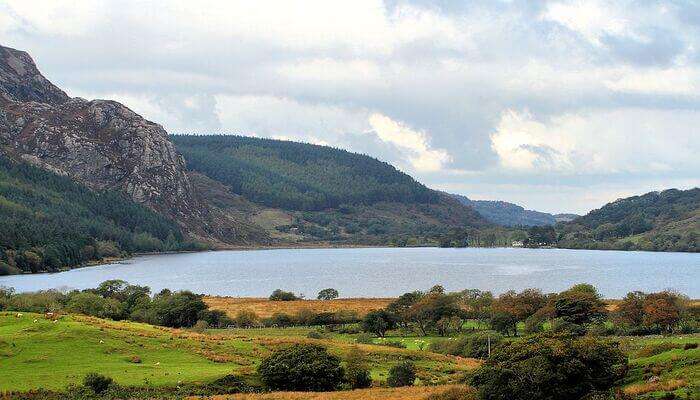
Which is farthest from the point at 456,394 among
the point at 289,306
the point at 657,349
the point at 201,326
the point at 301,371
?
the point at 289,306

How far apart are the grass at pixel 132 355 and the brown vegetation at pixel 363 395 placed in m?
6.20

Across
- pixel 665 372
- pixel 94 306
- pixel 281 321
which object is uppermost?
pixel 665 372

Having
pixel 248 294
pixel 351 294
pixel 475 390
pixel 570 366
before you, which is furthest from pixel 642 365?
pixel 248 294

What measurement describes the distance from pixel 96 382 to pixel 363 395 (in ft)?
72.3

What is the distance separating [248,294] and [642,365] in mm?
143616

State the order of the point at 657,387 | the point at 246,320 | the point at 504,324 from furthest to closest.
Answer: the point at 246,320
the point at 504,324
the point at 657,387

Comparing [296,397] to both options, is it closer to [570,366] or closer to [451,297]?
[570,366]

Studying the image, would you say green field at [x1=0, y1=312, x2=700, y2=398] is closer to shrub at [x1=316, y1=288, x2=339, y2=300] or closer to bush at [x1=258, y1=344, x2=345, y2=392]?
bush at [x1=258, y1=344, x2=345, y2=392]

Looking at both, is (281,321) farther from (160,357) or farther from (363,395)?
(363,395)

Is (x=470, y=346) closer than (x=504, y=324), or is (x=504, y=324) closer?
(x=470, y=346)

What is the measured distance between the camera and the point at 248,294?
632 feet

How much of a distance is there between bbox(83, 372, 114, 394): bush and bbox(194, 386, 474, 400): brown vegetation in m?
9.32

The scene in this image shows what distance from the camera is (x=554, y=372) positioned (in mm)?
53625

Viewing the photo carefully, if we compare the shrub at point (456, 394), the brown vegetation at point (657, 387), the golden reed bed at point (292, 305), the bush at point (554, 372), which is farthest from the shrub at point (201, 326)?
the brown vegetation at point (657, 387)
